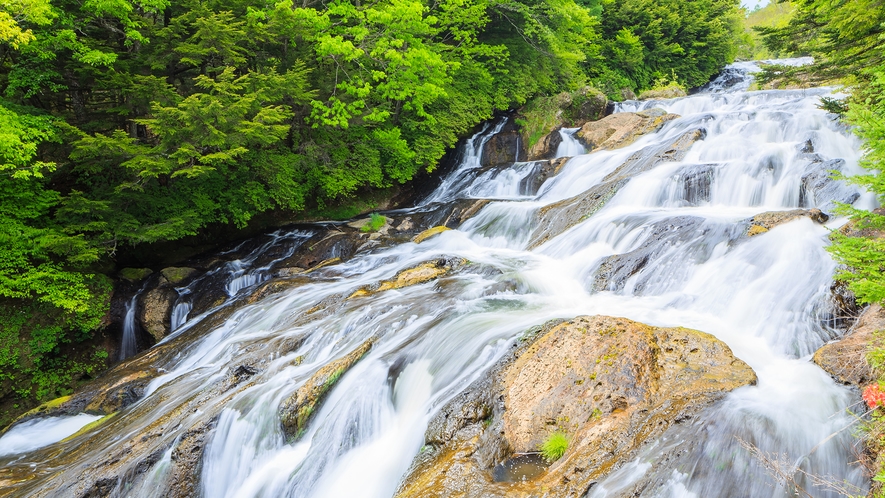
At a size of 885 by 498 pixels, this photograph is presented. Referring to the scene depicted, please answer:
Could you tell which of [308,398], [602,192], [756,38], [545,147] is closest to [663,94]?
[756,38]

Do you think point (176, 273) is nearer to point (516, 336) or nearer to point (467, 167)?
point (516, 336)

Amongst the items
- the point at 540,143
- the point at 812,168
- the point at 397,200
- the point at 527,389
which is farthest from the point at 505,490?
the point at 540,143

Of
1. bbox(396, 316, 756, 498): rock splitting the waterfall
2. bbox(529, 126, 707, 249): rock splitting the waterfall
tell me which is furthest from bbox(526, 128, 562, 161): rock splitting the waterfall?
bbox(396, 316, 756, 498): rock splitting the waterfall

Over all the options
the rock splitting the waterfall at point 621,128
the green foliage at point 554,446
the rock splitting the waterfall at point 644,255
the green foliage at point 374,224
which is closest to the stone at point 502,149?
the rock splitting the waterfall at point 621,128

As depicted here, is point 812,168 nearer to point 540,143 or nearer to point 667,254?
point 667,254

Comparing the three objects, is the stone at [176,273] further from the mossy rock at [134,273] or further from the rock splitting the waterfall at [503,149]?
the rock splitting the waterfall at [503,149]

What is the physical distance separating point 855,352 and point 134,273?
13.0m

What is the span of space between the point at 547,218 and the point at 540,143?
6.41 meters

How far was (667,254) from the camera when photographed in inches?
285

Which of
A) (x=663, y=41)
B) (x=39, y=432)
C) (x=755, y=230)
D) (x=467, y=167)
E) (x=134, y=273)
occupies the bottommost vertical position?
(x=39, y=432)

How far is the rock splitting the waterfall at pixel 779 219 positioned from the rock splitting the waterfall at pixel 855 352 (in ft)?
8.70

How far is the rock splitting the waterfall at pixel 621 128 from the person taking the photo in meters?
14.4

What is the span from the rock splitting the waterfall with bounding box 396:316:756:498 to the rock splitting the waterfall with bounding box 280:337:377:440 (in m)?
1.57

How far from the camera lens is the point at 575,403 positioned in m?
4.11
